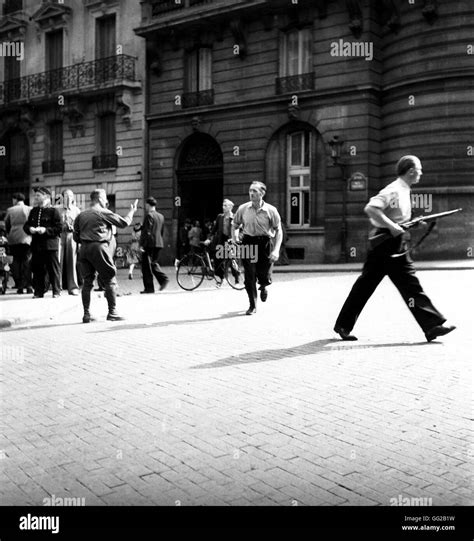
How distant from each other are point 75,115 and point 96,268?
75.1ft

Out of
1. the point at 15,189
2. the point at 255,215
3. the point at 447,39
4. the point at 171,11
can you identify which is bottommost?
the point at 255,215

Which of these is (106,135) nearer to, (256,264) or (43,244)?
(43,244)

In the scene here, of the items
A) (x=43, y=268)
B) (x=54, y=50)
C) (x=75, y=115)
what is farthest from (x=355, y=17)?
(x=54, y=50)

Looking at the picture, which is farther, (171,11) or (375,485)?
(171,11)

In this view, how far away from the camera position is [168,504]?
3.03 m

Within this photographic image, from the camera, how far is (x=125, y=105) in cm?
2881

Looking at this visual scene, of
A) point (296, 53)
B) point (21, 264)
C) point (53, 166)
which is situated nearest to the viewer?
point (21, 264)

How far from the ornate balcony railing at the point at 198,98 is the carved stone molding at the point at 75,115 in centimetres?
547

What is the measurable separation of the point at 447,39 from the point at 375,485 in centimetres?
2023

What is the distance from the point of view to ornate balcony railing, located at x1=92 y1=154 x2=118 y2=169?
29.6 metres

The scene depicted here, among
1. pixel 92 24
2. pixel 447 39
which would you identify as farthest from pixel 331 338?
pixel 92 24

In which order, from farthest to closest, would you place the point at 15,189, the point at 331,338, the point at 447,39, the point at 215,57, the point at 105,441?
the point at 15,189 → the point at 215,57 → the point at 447,39 → the point at 331,338 → the point at 105,441

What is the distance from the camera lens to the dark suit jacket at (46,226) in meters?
12.2
